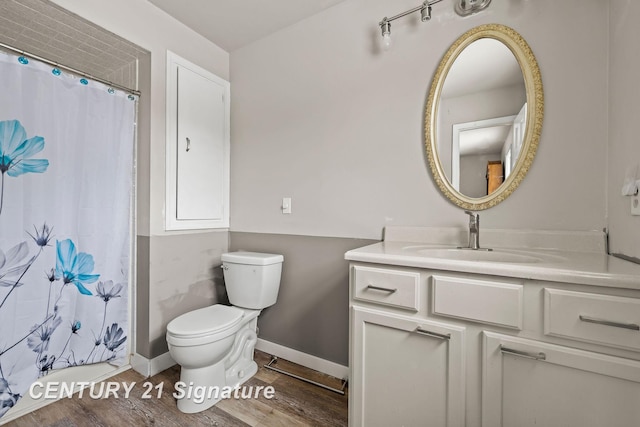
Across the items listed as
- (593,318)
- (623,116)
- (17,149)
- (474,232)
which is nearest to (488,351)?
(593,318)

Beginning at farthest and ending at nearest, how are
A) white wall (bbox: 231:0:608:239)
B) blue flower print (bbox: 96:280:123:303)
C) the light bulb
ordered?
1. blue flower print (bbox: 96:280:123:303)
2. the light bulb
3. white wall (bbox: 231:0:608:239)

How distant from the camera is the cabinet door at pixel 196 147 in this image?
1.89 meters

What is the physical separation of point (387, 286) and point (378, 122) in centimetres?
101

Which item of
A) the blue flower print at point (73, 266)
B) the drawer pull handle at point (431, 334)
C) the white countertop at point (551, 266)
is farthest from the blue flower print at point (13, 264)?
the drawer pull handle at point (431, 334)

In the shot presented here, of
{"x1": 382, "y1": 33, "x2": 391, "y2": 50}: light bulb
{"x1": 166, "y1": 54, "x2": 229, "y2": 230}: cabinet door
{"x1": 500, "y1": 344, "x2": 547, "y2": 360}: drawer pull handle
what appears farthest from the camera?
{"x1": 166, "y1": 54, "x2": 229, "y2": 230}: cabinet door

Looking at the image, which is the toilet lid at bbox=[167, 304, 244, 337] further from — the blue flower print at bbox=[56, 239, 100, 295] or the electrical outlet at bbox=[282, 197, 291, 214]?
the electrical outlet at bbox=[282, 197, 291, 214]

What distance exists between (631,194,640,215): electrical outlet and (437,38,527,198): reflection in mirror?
45 cm

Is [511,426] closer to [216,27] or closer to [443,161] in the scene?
[443,161]

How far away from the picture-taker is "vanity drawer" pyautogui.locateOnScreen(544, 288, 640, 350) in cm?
71

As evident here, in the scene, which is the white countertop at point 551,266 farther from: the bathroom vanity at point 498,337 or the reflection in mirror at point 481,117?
the reflection in mirror at point 481,117

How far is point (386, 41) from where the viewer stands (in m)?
1.54

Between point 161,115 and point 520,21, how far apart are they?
2096mm

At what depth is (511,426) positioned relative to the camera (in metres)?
0.86

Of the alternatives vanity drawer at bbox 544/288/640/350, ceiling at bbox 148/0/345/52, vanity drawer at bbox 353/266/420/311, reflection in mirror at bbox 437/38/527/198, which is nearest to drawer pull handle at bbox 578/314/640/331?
vanity drawer at bbox 544/288/640/350
